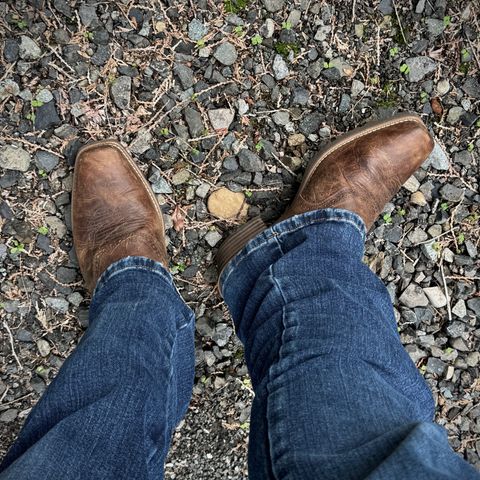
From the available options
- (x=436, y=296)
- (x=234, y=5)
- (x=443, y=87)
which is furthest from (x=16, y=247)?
(x=443, y=87)

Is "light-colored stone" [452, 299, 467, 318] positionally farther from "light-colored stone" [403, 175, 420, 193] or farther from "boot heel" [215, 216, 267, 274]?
"boot heel" [215, 216, 267, 274]

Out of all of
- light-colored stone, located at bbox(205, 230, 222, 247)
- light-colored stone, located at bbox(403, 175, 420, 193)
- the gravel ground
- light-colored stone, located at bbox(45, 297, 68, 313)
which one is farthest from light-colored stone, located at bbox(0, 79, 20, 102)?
light-colored stone, located at bbox(403, 175, 420, 193)

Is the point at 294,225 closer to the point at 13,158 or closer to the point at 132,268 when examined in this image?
the point at 132,268

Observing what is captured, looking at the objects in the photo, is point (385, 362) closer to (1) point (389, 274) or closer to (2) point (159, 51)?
(1) point (389, 274)

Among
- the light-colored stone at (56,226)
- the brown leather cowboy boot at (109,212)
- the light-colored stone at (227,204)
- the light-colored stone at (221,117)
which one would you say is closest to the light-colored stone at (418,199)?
the light-colored stone at (227,204)

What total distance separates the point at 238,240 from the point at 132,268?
16.4 inches

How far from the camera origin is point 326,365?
142 centimetres

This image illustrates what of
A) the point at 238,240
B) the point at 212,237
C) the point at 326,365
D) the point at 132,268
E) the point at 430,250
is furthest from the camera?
the point at 430,250

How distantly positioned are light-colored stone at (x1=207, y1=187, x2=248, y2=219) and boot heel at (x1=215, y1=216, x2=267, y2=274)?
9 centimetres

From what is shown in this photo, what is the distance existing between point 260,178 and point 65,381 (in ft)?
3.57

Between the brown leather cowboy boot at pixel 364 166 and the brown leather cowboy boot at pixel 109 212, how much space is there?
31 cm

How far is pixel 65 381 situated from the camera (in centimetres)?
145

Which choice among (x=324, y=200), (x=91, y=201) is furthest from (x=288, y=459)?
(x=91, y=201)

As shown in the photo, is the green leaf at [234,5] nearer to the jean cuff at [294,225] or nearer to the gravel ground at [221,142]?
the gravel ground at [221,142]
